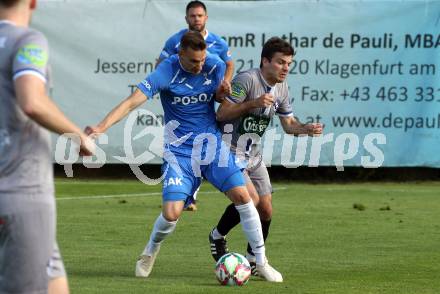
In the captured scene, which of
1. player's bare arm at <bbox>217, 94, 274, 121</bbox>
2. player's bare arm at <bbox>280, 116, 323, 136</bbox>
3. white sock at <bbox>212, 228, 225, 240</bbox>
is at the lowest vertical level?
white sock at <bbox>212, 228, 225, 240</bbox>

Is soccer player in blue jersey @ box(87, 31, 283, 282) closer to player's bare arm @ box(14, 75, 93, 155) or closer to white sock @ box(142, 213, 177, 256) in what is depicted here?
white sock @ box(142, 213, 177, 256)

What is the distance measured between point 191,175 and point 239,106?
732 millimetres

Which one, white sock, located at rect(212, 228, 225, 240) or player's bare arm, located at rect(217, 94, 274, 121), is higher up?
player's bare arm, located at rect(217, 94, 274, 121)

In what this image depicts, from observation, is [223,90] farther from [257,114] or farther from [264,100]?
[257,114]

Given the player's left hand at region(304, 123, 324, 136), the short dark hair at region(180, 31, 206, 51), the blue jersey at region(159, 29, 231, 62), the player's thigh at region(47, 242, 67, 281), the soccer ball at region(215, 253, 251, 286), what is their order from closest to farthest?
the player's thigh at region(47, 242, 67, 281) → the soccer ball at region(215, 253, 251, 286) → the short dark hair at region(180, 31, 206, 51) → the player's left hand at region(304, 123, 324, 136) → the blue jersey at region(159, 29, 231, 62)

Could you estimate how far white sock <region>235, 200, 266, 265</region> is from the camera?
32.4 feet

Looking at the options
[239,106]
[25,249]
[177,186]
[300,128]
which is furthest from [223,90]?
[25,249]

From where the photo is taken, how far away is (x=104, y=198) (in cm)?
1862

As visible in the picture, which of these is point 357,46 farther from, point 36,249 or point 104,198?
point 36,249

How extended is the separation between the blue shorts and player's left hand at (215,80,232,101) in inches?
17.5

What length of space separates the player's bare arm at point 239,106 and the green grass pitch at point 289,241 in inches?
55.5

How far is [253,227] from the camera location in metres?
9.92

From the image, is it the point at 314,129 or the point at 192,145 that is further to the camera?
the point at 314,129

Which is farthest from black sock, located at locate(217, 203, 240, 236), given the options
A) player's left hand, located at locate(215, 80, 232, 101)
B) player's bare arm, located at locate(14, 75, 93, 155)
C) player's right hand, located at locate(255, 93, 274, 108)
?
player's bare arm, located at locate(14, 75, 93, 155)
